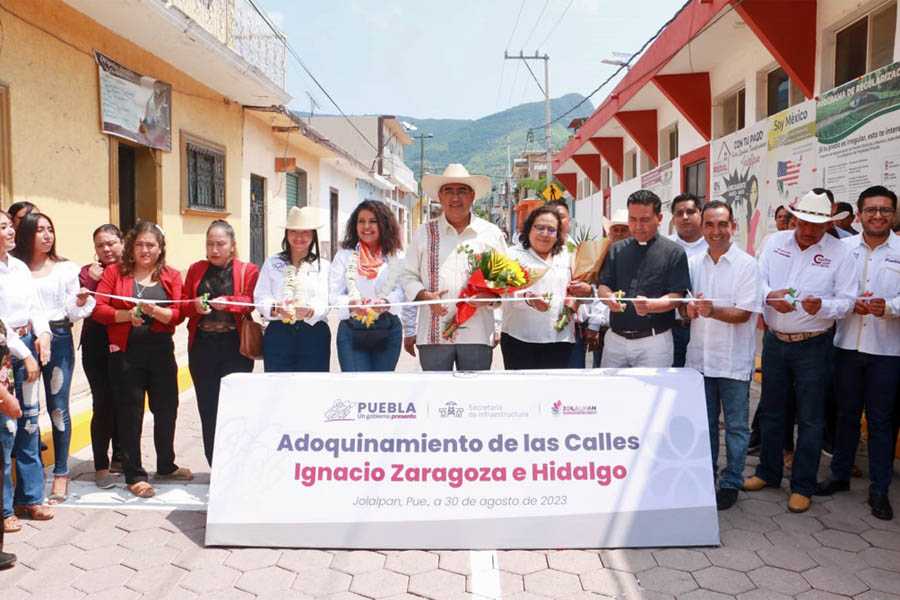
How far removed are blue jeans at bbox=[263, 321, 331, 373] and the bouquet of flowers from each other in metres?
0.87

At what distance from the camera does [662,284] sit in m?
4.26

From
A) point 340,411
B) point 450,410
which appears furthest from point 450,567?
point 340,411

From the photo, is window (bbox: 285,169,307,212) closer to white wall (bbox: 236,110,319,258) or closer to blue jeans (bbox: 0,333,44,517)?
white wall (bbox: 236,110,319,258)

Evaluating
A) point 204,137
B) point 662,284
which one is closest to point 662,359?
point 662,284

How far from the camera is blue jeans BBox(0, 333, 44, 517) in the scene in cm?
392

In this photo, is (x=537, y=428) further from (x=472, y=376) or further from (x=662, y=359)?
(x=662, y=359)

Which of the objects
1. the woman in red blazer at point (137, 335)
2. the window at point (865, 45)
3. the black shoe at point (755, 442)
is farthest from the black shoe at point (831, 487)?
the window at point (865, 45)

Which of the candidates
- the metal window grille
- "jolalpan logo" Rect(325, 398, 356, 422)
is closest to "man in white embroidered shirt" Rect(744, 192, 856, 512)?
"jolalpan logo" Rect(325, 398, 356, 422)

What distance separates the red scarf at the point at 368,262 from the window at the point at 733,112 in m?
8.26

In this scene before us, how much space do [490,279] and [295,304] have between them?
49.5 inches

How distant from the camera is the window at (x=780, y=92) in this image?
9.07 m

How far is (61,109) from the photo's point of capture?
822 cm

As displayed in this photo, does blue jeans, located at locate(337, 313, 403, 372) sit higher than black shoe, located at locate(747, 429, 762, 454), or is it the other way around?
blue jeans, located at locate(337, 313, 403, 372)

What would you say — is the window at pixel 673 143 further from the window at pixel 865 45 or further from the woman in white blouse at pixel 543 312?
the woman in white blouse at pixel 543 312
